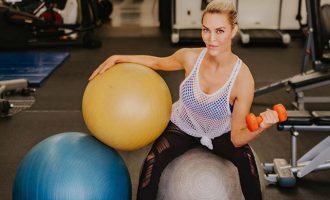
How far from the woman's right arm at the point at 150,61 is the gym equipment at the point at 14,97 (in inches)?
72.5

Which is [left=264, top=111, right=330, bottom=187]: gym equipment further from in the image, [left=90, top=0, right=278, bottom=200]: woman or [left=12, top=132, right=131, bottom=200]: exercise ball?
Answer: [left=12, top=132, right=131, bottom=200]: exercise ball

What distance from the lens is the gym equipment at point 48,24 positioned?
198 inches

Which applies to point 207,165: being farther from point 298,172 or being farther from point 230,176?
point 298,172

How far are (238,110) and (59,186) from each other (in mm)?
640

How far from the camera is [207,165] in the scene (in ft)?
5.10

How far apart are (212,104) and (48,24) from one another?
3965 mm

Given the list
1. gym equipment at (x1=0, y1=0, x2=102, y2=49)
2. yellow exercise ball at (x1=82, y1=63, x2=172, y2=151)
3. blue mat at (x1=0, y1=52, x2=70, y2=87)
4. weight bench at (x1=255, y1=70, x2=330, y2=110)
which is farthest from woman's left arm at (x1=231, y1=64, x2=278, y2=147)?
gym equipment at (x1=0, y1=0, x2=102, y2=49)

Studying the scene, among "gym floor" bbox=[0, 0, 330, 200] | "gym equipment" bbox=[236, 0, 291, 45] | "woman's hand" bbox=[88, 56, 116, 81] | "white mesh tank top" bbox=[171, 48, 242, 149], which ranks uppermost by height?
"woman's hand" bbox=[88, 56, 116, 81]

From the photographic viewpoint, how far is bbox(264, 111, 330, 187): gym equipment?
215 centimetres

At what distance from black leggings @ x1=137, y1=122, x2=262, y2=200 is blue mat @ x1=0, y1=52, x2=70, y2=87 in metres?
2.58

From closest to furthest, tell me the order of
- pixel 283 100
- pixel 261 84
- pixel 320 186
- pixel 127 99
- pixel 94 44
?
pixel 127 99 < pixel 320 186 < pixel 283 100 < pixel 261 84 < pixel 94 44

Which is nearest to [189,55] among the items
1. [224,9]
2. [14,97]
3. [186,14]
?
[224,9]

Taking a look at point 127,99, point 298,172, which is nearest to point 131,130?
point 127,99

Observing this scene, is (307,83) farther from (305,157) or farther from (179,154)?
(179,154)
